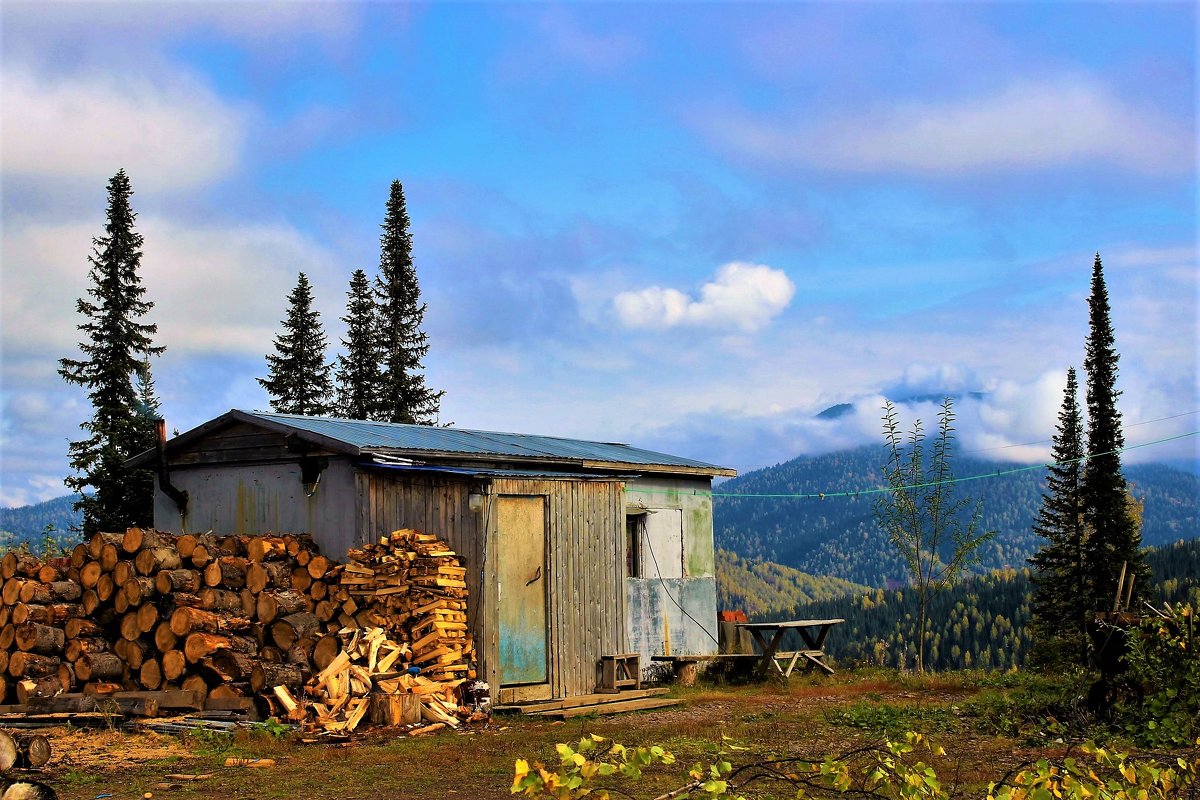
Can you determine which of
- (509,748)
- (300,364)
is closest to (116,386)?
(300,364)

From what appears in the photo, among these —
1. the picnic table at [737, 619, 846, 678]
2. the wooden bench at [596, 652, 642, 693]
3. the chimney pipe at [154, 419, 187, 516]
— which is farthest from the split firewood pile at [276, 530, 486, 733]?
the picnic table at [737, 619, 846, 678]

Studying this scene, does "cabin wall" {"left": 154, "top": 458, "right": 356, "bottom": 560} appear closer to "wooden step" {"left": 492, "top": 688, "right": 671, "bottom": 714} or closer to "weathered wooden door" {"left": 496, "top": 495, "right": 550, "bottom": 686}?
"weathered wooden door" {"left": 496, "top": 495, "right": 550, "bottom": 686}

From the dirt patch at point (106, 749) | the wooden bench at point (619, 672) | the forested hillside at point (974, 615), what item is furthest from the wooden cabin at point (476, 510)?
the forested hillside at point (974, 615)

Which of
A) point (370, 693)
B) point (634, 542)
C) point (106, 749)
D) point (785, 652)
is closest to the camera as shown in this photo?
point (106, 749)

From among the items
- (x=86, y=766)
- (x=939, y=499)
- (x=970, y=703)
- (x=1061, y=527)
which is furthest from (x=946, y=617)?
(x=86, y=766)

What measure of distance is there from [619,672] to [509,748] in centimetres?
545

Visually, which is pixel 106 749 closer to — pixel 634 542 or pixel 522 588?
pixel 522 588

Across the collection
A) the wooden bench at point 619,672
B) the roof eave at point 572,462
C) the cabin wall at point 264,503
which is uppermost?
the roof eave at point 572,462

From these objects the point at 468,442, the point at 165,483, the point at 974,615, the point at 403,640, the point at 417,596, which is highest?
the point at 468,442

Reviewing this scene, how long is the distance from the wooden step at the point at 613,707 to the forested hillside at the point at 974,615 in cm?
6640

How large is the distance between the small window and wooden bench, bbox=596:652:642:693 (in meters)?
2.96

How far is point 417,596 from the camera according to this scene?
15336 mm

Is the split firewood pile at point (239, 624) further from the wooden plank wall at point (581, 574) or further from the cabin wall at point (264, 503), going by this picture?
the wooden plank wall at point (581, 574)

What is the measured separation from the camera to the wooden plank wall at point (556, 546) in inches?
625
